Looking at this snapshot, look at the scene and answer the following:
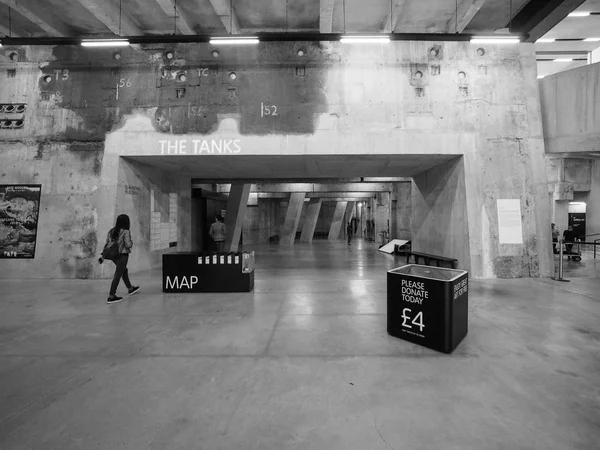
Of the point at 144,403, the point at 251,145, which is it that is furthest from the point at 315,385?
the point at 251,145

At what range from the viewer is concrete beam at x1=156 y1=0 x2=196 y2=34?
24.4ft

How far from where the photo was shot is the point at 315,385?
111 inches

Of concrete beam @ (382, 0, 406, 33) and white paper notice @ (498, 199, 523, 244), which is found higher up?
concrete beam @ (382, 0, 406, 33)

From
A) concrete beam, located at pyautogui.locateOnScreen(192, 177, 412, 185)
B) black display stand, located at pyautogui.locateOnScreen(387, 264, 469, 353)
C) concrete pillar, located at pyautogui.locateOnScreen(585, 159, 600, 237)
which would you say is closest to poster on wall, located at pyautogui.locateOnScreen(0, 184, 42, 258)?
concrete beam, located at pyautogui.locateOnScreen(192, 177, 412, 185)

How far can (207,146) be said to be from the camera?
809 cm

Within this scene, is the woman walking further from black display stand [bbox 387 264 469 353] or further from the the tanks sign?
black display stand [bbox 387 264 469 353]

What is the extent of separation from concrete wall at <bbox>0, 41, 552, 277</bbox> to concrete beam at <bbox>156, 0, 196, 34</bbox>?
0.76m

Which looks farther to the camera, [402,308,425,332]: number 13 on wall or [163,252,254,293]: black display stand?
[163,252,254,293]: black display stand

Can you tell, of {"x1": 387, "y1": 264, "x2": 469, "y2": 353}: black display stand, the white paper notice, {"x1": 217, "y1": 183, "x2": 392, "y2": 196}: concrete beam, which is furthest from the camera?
{"x1": 217, "y1": 183, "x2": 392, "y2": 196}: concrete beam

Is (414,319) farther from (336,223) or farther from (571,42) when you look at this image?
(336,223)

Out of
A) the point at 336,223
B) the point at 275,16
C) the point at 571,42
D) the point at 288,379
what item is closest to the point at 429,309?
the point at 288,379

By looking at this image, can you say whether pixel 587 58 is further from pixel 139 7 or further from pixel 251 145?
pixel 139 7

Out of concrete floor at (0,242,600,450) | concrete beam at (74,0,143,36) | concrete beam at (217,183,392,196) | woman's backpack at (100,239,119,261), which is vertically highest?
concrete beam at (74,0,143,36)

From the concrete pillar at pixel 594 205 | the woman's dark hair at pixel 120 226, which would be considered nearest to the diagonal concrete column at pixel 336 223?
the concrete pillar at pixel 594 205
